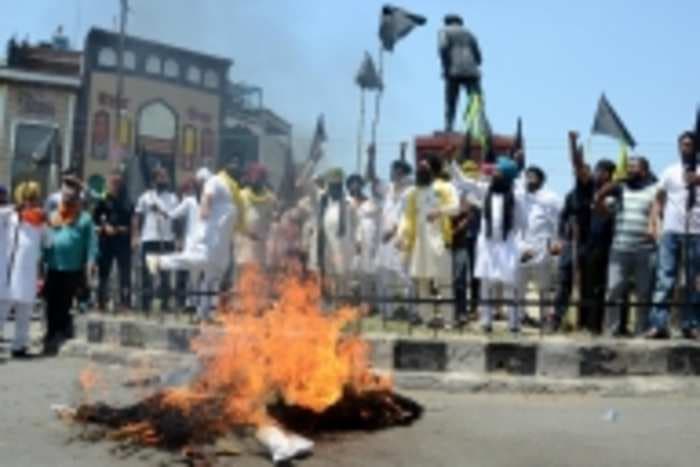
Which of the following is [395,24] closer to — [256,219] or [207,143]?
[256,219]

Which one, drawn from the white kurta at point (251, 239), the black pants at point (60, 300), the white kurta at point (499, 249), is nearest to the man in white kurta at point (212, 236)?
the white kurta at point (251, 239)

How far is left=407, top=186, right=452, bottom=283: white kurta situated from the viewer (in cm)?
1061

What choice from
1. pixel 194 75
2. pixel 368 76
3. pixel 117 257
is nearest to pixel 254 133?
pixel 194 75

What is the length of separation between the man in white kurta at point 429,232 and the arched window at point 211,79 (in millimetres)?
23089

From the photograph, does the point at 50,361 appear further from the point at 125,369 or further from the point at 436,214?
the point at 436,214

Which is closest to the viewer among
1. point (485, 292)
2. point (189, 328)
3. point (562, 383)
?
point (562, 383)

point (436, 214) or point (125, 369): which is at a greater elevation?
point (436, 214)

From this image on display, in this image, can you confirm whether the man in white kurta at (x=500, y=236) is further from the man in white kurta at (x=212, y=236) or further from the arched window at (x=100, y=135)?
the arched window at (x=100, y=135)

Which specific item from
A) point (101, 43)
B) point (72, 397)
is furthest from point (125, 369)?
point (101, 43)

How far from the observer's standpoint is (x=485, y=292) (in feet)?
32.9

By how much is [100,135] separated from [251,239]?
2995 cm

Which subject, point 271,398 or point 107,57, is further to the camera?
point 107,57

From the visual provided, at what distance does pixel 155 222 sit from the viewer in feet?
42.1

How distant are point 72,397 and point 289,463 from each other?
2942 millimetres
